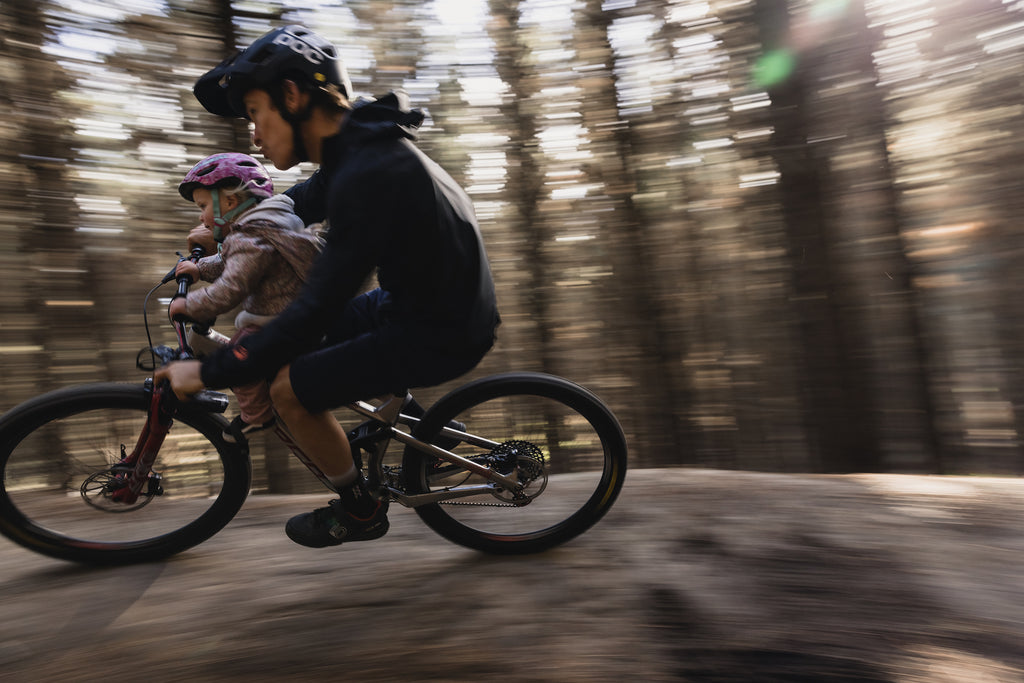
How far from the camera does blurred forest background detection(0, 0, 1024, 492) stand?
140 inches

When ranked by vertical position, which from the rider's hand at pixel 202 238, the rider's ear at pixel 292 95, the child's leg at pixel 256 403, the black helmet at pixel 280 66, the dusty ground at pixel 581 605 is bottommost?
the dusty ground at pixel 581 605

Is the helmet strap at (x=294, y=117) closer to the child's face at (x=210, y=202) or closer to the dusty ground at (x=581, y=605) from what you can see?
the child's face at (x=210, y=202)

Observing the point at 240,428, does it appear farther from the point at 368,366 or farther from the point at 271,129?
the point at 271,129

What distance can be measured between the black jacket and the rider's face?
123 millimetres

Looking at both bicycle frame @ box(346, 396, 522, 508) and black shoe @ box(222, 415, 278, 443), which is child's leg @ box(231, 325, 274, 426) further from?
bicycle frame @ box(346, 396, 522, 508)

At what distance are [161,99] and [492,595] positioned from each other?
3698 mm

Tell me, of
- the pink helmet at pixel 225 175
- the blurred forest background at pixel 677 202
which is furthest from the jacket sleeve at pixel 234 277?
the blurred forest background at pixel 677 202

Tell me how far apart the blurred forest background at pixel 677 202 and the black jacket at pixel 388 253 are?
236 cm

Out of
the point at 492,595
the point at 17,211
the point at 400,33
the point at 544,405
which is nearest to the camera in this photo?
the point at 492,595

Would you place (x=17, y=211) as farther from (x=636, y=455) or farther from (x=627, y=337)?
(x=636, y=455)

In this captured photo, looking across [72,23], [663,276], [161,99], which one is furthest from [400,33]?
[663,276]

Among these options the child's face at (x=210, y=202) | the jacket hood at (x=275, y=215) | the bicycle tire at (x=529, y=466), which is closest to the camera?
the jacket hood at (x=275, y=215)

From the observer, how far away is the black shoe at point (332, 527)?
217 centimetres

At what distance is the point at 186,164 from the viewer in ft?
12.4
